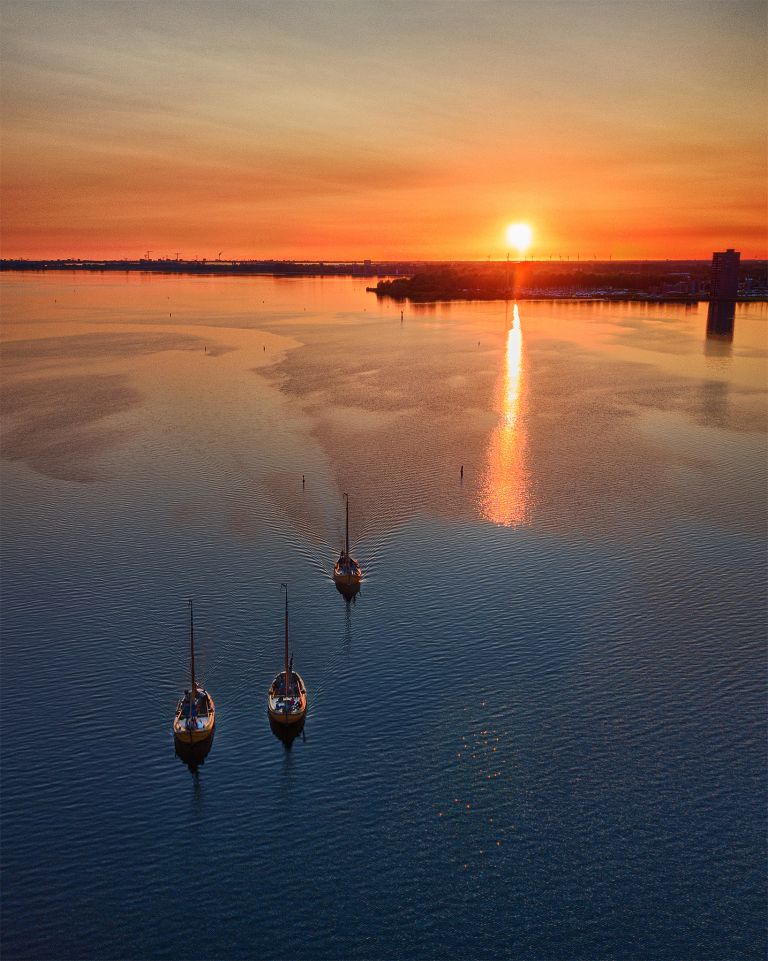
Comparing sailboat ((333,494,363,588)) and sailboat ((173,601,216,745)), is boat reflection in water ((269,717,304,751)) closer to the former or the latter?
sailboat ((173,601,216,745))

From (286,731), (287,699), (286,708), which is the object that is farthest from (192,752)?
(287,699)

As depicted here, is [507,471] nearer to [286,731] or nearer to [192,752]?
[286,731]

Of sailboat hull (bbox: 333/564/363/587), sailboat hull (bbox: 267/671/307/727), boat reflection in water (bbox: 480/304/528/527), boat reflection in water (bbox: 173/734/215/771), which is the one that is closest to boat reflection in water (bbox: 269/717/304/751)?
sailboat hull (bbox: 267/671/307/727)

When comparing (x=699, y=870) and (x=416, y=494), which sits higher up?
(x=416, y=494)

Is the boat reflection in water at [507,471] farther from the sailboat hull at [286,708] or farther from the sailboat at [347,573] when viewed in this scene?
the sailboat hull at [286,708]

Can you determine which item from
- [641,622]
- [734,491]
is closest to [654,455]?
[734,491]

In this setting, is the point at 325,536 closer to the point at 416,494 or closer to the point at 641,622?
the point at 416,494

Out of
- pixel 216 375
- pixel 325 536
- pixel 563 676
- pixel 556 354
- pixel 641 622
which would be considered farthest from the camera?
Result: pixel 556 354

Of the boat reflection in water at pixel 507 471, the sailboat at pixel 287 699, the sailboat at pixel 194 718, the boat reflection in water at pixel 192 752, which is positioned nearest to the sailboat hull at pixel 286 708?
the sailboat at pixel 287 699
